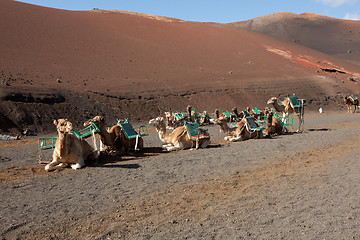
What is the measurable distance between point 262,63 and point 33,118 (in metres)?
40.9

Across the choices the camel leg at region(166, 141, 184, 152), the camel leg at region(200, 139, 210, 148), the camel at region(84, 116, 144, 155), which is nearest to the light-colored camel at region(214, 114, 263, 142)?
the camel leg at region(200, 139, 210, 148)

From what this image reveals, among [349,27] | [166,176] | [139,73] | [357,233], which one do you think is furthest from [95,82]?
[349,27]

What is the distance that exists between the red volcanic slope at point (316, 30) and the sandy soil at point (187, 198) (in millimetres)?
94794

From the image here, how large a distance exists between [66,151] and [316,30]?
4856 inches

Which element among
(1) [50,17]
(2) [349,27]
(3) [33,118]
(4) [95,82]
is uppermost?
(2) [349,27]

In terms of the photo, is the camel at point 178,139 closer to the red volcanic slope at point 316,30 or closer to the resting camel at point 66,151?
the resting camel at point 66,151

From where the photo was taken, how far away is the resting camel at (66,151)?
889 centimetres

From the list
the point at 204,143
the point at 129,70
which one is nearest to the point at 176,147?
the point at 204,143

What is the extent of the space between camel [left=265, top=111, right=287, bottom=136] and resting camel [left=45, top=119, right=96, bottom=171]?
9.81m

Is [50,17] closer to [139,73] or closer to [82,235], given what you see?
[139,73]

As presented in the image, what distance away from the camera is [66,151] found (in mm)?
9250

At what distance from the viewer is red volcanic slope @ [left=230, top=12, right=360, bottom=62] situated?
101 m

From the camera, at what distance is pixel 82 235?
16.7 ft

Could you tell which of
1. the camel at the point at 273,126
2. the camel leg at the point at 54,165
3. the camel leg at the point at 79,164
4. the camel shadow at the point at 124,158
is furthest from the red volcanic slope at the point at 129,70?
the camel at the point at 273,126
